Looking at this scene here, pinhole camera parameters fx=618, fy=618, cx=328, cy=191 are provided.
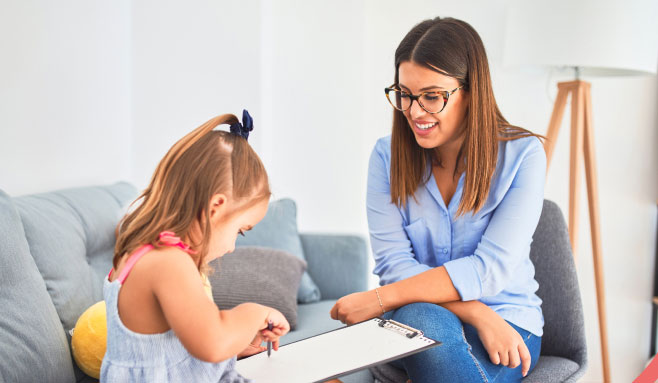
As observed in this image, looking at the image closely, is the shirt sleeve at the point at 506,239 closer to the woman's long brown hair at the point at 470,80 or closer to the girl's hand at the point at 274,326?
the woman's long brown hair at the point at 470,80

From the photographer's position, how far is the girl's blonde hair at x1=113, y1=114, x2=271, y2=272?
3.24 feet

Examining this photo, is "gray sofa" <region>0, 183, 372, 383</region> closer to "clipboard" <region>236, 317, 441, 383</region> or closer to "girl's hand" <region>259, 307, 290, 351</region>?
"clipboard" <region>236, 317, 441, 383</region>

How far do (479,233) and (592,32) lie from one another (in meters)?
0.90

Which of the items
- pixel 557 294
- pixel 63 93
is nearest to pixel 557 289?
pixel 557 294

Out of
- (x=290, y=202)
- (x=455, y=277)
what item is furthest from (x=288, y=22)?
(x=455, y=277)

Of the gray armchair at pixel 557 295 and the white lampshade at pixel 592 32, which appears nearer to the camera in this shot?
the gray armchair at pixel 557 295

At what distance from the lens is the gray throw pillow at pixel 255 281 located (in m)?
1.87

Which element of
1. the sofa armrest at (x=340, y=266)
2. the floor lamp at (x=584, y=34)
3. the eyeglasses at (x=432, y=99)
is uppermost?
the floor lamp at (x=584, y=34)

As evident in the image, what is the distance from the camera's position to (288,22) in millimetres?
2879

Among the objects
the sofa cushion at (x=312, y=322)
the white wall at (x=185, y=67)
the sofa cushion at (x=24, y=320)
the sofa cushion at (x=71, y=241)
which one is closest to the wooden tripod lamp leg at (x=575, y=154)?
the sofa cushion at (x=312, y=322)

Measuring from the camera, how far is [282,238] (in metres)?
2.30

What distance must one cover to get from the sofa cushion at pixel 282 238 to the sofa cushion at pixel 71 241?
51 cm

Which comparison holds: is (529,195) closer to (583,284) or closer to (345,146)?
(583,284)

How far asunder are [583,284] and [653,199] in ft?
1.47
